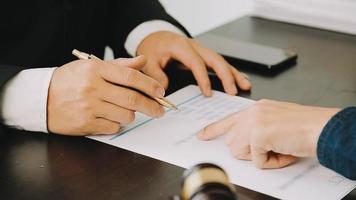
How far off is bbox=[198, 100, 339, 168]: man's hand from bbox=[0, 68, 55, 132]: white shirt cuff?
348mm

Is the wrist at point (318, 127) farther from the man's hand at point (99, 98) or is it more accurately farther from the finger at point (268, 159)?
the man's hand at point (99, 98)

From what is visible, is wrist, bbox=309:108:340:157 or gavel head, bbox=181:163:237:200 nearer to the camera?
gavel head, bbox=181:163:237:200

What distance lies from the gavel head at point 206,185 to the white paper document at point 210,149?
25 centimetres

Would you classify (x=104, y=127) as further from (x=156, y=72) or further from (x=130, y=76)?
(x=156, y=72)

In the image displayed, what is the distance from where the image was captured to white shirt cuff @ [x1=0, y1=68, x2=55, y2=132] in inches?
44.0

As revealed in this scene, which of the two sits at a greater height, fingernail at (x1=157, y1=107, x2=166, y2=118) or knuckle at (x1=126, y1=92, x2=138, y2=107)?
knuckle at (x1=126, y1=92, x2=138, y2=107)

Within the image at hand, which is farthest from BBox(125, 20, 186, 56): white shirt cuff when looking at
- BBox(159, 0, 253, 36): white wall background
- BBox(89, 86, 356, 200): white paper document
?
BBox(159, 0, 253, 36): white wall background

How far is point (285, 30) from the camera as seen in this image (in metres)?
1.67

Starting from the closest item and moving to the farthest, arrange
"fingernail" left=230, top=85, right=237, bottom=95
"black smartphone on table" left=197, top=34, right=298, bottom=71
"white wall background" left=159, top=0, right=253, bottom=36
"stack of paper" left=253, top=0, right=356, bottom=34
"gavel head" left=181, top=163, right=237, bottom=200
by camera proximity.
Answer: "gavel head" left=181, top=163, right=237, bottom=200, "fingernail" left=230, top=85, right=237, bottom=95, "black smartphone on table" left=197, top=34, right=298, bottom=71, "stack of paper" left=253, top=0, right=356, bottom=34, "white wall background" left=159, top=0, right=253, bottom=36

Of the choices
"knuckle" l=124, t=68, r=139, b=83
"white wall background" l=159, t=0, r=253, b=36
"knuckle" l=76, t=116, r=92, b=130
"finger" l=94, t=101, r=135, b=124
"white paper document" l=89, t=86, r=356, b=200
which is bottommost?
"white wall background" l=159, t=0, r=253, b=36

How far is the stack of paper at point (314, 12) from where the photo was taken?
1.63 metres

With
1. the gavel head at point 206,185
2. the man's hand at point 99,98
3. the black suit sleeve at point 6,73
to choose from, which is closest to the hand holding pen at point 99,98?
the man's hand at point 99,98

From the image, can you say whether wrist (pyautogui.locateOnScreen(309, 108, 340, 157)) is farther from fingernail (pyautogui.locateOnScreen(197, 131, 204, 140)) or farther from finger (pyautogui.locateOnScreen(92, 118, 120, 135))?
finger (pyautogui.locateOnScreen(92, 118, 120, 135))

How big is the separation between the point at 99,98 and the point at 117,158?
0.42 ft
